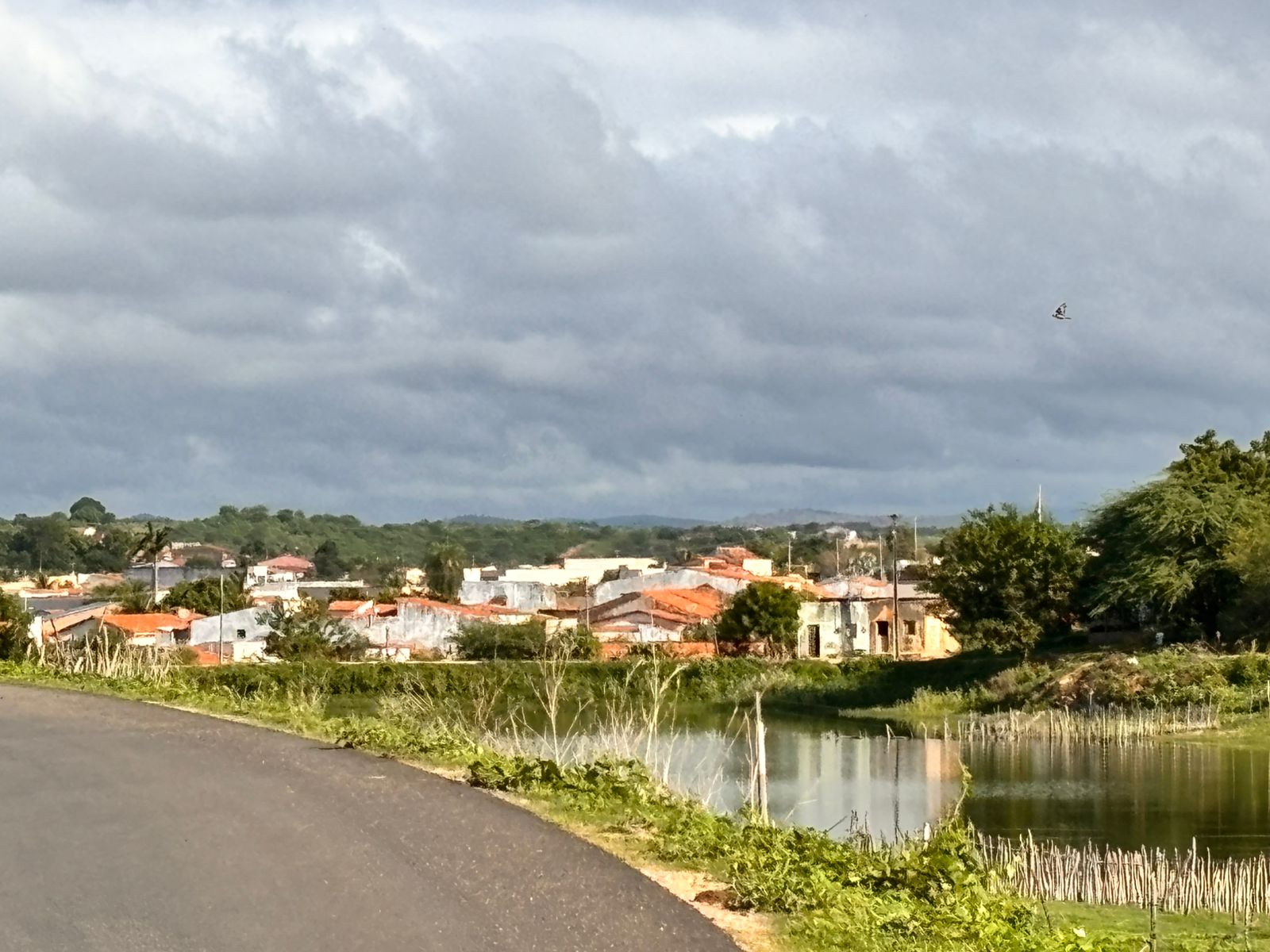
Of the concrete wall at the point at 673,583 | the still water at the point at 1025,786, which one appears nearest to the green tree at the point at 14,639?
the still water at the point at 1025,786

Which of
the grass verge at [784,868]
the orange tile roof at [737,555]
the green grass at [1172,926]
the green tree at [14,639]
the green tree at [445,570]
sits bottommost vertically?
the green grass at [1172,926]

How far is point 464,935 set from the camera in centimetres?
944

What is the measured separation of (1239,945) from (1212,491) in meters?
62.4

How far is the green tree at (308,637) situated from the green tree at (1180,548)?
115ft

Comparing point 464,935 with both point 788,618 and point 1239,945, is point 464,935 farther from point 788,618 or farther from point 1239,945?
point 788,618

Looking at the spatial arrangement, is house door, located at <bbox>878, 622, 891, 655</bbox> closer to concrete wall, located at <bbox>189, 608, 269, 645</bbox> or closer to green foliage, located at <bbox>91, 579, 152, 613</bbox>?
concrete wall, located at <bbox>189, 608, 269, 645</bbox>

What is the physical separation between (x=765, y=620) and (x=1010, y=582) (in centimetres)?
1649

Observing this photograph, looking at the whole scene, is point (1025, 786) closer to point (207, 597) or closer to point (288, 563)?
point (207, 597)

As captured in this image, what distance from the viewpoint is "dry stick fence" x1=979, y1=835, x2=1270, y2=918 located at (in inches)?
854

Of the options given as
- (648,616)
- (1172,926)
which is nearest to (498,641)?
(648,616)

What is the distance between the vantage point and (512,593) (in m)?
116

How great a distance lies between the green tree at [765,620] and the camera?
8831cm

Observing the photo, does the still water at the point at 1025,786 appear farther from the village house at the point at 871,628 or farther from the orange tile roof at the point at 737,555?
the orange tile roof at the point at 737,555

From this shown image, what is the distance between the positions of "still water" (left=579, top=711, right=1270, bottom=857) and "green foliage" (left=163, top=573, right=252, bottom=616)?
51929 millimetres
